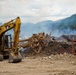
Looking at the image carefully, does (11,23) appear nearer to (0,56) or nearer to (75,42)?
(0,56)

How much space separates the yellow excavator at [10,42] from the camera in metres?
23.7

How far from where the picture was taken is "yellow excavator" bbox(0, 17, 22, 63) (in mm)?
23656

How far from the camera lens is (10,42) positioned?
89.1 feet

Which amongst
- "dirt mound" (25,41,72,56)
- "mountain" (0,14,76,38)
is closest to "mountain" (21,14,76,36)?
"mountain" (0,14,76,38)

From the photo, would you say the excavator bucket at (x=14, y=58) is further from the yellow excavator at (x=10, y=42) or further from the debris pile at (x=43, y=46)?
the debris pile at (x=43, y=46)

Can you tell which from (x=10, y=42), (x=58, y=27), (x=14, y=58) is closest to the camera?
(x=14, y=58)

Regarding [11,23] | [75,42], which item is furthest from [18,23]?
[75,42]

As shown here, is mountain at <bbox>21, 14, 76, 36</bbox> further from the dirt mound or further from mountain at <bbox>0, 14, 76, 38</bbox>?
the dirt mound

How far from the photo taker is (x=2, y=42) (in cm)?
2692

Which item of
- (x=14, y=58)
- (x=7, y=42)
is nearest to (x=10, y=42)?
(x=7, y=42)

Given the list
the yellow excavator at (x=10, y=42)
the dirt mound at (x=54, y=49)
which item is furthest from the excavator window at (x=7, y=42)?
the dirt mound at (x=54, y=49)

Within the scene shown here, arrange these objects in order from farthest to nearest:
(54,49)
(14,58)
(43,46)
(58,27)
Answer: (58,27), (54,49), (43,46), (14,58)

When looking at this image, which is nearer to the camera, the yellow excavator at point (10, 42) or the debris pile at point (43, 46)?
the yellow excavator at point (10, 42)

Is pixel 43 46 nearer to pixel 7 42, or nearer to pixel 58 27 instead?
pixel 7 42
